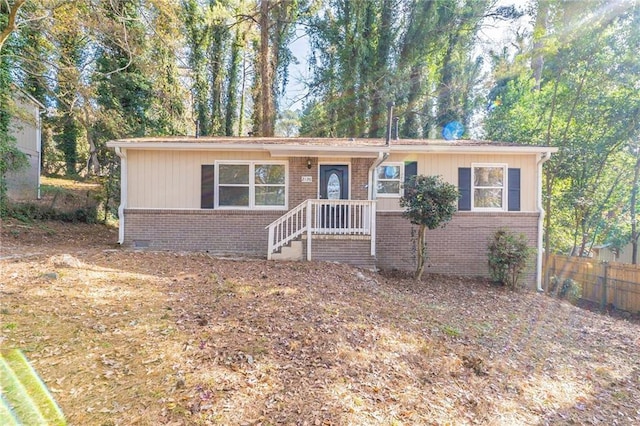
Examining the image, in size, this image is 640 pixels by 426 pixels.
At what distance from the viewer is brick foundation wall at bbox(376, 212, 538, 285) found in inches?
352

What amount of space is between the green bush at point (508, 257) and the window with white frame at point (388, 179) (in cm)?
268

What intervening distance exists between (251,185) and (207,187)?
3.61 ft

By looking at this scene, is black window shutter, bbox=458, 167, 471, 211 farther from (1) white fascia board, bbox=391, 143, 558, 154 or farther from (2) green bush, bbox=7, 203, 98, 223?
(2) green bush, bbox=7, 203, 98, 223

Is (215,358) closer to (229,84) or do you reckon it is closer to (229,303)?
(229,303)

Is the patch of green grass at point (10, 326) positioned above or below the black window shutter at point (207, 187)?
below

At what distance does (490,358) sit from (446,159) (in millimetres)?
5856

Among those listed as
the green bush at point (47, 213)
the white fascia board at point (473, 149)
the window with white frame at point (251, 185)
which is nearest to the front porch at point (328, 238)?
the window with white frame at point (251, 185)

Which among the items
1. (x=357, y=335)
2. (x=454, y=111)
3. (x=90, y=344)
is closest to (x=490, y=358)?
(x=357, y=335)

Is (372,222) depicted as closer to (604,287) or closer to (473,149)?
(473,149)

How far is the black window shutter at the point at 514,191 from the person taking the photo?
8945 millimetres

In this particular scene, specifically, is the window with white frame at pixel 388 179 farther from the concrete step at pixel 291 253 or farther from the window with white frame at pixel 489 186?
the concrete step at pixel 291 253

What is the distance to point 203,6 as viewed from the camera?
1836cm

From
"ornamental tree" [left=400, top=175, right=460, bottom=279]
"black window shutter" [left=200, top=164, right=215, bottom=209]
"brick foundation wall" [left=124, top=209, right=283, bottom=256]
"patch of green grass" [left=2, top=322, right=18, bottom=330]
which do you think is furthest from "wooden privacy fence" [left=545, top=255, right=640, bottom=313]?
"patch of green grass" [left=2, top=322, right=18, bottom=330]

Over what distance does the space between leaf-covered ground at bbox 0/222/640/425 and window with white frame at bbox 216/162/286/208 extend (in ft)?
9.35
